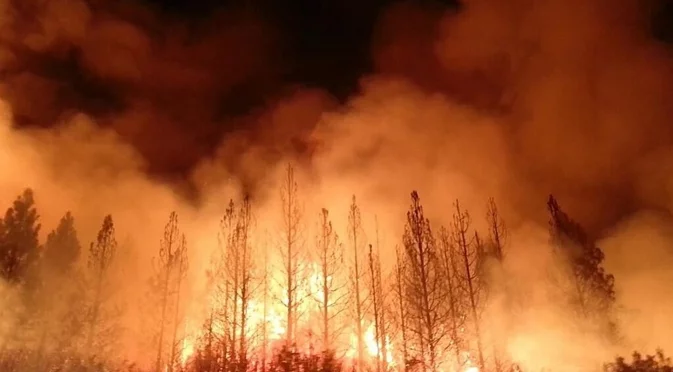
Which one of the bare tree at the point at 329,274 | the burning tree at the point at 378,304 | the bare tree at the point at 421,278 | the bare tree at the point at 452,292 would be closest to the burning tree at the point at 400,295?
the burning tree at the point at 378,304

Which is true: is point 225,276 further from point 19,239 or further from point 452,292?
point 452,292

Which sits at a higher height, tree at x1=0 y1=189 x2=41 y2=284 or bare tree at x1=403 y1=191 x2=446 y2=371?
tree at x1=0 y1=189 x2=41 y2=284

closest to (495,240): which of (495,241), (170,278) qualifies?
(495,241)

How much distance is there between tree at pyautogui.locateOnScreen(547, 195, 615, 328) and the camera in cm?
2716

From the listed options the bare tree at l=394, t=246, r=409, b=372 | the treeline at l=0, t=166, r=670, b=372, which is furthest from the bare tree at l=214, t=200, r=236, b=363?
the bare tree at l=394, t=246, r=409, b=372

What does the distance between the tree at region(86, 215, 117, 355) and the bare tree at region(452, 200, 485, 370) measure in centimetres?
1644

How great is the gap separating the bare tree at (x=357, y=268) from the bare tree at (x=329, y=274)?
74 centimetres

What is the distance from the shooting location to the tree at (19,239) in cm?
2700

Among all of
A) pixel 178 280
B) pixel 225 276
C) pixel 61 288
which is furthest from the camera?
pixel 178 280

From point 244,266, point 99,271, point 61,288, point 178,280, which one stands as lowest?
point 61,288

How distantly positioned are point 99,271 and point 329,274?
434 inches

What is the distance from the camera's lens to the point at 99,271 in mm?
29766

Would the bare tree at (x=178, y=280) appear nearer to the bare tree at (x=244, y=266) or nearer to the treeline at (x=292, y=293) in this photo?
the treeline at (x=292, y=293)

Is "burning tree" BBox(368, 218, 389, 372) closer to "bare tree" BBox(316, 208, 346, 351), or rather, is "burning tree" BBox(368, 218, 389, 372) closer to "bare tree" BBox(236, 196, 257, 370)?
"bare tree" BBox(316, 208, 346, 351)
